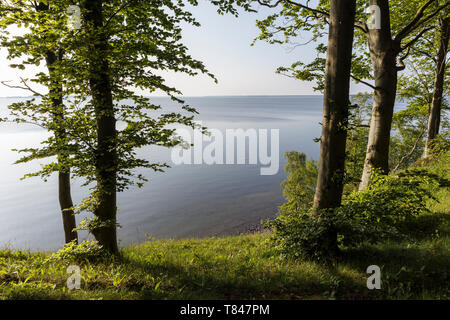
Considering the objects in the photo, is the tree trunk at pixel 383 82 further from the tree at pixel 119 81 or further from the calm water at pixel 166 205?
the calm water at pixel 166 205

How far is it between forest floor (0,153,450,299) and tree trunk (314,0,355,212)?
1523mm

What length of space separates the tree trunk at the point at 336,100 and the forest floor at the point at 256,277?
152 cm

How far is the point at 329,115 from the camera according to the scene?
496 cm

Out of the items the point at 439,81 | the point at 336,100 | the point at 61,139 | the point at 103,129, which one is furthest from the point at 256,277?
the point at 439,81

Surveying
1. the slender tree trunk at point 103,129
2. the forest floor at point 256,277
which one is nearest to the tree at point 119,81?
the slender tree trunk at point 103,129

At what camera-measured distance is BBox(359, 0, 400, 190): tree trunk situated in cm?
711

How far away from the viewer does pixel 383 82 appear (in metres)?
7.18

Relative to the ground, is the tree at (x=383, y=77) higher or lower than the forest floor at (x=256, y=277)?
higher

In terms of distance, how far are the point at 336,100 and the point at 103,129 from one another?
5695mm

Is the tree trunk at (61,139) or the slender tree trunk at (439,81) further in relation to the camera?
the slender tree trunk at (439,81)

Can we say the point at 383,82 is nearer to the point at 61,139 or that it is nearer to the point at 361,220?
the point at 361,220

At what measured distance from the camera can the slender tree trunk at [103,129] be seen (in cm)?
541

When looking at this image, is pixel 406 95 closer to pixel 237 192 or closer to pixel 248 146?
pixel 237 192
